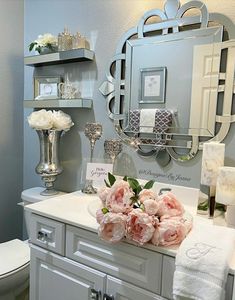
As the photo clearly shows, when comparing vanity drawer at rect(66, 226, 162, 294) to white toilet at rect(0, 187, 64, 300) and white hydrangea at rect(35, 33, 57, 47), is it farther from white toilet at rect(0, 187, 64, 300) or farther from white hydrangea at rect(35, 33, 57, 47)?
white hydrangea at rect(35, 33, 57, 47)

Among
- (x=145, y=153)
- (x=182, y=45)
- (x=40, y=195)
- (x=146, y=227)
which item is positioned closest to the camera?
(x=146, y=227)

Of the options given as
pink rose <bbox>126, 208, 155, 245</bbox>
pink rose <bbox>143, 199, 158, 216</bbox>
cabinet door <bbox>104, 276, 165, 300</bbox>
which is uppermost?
pink rose <bbox>143, 199, 158, 216</bbox>

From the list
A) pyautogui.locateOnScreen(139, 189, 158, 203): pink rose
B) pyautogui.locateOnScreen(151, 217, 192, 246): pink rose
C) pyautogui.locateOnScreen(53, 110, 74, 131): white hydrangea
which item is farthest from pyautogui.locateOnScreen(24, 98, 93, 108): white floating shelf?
pyautogui.locateOnScreen(151, 217, 192, 246): pink rose

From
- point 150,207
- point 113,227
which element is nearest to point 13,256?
point 113,227

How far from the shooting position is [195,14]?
1.25m

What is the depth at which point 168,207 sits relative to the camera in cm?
95

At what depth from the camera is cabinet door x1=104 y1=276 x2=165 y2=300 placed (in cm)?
91

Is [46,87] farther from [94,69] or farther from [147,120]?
[147,120]

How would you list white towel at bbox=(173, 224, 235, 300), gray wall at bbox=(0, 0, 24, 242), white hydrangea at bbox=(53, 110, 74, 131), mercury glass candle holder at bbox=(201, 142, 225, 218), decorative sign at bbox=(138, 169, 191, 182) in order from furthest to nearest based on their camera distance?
gray wall at bbox=(0, 0, 24, 242)
white hydrangea at bbox=(53, 110, 74, 131)
decorative sign at bbox=(138, 169, 191, 182)
mercury glass candle holder at bbox=(201, 142, 225, 218)
white towel at bbox=(173, 224, 235, 300)

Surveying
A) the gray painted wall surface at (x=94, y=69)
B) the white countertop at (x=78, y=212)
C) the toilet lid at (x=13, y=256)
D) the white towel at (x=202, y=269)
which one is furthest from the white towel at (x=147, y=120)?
the toilet lid at (x=13, y=256)

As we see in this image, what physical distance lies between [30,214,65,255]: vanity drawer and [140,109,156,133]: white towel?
2.08 feet

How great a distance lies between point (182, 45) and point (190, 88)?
21 cm

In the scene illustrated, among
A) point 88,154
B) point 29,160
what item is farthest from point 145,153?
point 29,160

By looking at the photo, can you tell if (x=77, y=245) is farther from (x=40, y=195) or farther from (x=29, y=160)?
(x=29, y=160)
